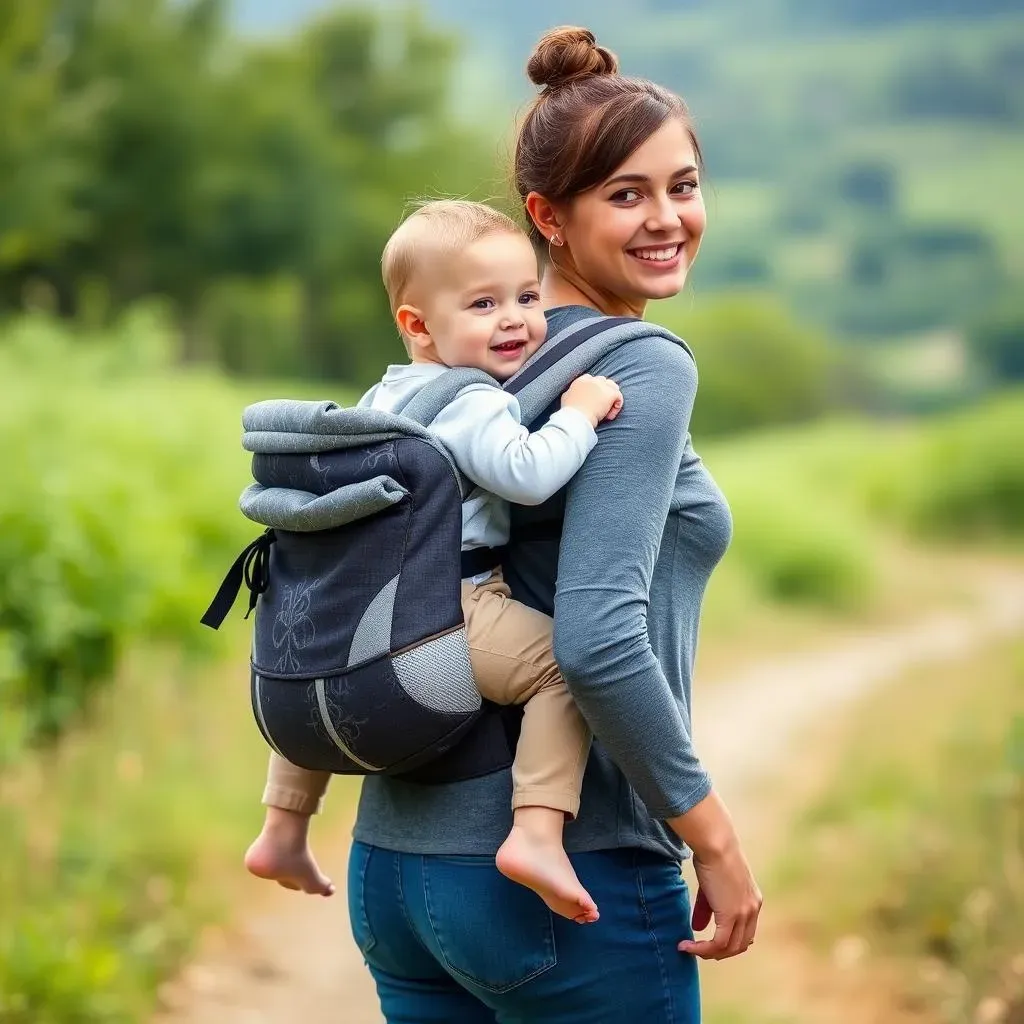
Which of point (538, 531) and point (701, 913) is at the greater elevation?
point (538, 531)

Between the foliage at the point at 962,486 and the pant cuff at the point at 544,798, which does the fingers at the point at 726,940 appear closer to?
the pant cuff at the point at 544,798

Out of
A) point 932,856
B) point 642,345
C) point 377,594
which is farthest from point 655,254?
point 932,856

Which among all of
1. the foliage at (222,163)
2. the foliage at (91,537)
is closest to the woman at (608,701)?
the foliage at (91,537)

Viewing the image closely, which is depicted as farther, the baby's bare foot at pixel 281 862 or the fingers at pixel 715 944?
the baby's bare foot at pixel 281 862

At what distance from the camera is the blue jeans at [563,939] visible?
1599 millimetres

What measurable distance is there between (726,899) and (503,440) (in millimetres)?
582

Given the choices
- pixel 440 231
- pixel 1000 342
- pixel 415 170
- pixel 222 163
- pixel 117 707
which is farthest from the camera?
pixel 415 170

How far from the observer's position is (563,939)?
160 cm

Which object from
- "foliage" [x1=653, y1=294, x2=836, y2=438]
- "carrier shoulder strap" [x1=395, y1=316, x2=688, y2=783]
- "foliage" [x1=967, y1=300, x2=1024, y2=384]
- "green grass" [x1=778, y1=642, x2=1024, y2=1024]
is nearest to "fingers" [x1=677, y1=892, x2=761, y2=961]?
"carrier shoulder strap" [x1=395, y1=316, x2=688, y2=783]

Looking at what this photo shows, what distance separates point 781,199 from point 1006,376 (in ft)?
26.3

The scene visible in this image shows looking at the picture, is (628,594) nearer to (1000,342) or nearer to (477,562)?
(477,562)

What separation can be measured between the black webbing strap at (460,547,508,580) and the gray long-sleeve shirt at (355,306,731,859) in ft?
0.11

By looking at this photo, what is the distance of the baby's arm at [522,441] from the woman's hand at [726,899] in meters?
0.46

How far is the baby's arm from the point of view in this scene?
60.4 inches
